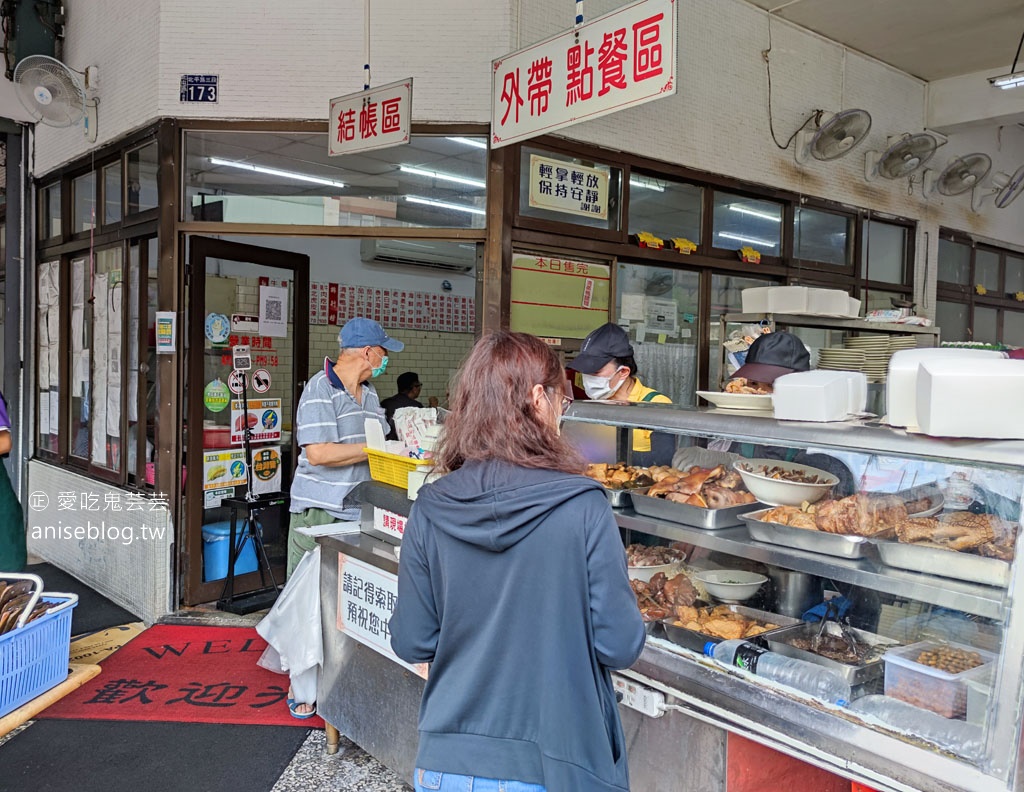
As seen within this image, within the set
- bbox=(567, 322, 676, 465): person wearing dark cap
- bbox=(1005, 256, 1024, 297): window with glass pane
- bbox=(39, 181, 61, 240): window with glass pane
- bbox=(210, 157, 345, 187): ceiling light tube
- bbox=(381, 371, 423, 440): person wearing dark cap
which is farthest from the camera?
bbox=(1005, 256, 1024, 297): window with glass pane

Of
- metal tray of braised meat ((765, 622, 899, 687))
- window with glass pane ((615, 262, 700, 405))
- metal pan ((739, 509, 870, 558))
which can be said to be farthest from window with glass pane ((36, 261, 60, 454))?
metal tray of braised meat ((765, 622, 899, 687))

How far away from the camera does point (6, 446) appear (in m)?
3.80

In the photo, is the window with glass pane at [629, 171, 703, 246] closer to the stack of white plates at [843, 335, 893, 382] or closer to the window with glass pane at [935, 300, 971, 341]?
the stack of white plates at [843, 335, 893, 382]

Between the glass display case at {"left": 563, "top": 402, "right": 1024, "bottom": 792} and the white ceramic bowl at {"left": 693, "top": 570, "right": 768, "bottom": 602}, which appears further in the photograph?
the white ceramic bowl at {"left": 693, "top": 570, "right": 768, "bottom": 602}

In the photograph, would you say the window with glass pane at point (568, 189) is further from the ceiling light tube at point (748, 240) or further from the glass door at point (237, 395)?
the glass door at point (237, 395)

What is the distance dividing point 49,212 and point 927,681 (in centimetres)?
708

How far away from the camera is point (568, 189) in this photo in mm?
4953

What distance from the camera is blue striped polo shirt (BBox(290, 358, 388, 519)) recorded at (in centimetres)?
382

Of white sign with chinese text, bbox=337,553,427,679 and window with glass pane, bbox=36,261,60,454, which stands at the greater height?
window with glass pane, bbox=36,261,60,454

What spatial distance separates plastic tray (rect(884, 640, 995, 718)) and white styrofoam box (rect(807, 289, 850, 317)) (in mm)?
3636

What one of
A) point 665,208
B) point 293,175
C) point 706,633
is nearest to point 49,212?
point 293,175

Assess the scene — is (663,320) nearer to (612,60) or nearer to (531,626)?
(612,60)

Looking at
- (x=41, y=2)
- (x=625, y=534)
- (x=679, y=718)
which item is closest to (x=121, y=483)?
(x=41, y=2)

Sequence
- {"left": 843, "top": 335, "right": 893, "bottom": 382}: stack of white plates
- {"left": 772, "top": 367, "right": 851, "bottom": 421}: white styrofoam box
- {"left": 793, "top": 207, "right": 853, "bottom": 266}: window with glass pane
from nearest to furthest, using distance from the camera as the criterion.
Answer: {"left": 772, "top": 367, "right": 851, "bottom": 421}: white styrofoam box < {"left": 843, "top": 335, "right": 893, "bottom": 382}: stack of white plates < {"left": 793, "top": 207, "right": 853, "bottom": 266}: window with glass pane
